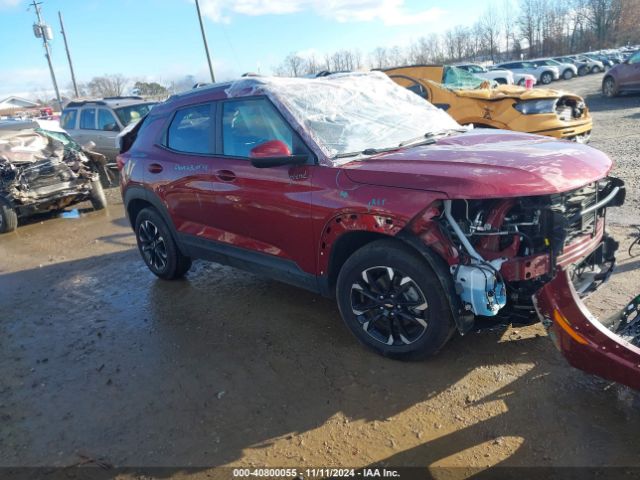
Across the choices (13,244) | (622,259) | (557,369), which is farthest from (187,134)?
(13,244)

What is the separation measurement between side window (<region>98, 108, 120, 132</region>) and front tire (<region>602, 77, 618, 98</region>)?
52.6 ft

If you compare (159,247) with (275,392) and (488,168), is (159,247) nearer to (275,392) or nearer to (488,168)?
(275,392)

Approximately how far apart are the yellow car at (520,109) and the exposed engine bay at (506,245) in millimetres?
5562

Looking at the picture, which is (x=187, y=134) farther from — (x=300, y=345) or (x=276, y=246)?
(x=300, y=345)

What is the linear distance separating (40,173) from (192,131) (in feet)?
18.8

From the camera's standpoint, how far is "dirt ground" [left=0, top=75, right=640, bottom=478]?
266cm

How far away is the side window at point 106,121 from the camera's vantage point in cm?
1198

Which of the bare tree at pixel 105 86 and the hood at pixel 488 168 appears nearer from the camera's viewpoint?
the hood at pixel 488 168

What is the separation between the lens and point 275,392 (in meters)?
3.23

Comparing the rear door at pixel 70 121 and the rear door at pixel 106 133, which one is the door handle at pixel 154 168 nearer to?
the rear door at pixel 106 133

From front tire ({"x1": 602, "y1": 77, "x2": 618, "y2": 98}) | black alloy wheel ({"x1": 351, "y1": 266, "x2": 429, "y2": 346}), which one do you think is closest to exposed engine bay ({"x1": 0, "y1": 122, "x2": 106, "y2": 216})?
black alloy wheel ({"x1": 351, "y1": 266, "x2": 429, "y2": 346})

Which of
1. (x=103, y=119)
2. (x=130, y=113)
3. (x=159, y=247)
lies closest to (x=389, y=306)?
(x=159, y=247)

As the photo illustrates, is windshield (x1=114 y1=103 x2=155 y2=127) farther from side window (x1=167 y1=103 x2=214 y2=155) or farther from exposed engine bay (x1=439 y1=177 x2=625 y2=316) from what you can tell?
exposed engine bay (x1=439 y1=177 x2=625 y2=316)

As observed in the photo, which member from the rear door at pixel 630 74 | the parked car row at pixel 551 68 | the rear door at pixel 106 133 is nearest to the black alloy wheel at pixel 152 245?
the rear door at pixel 106 133
